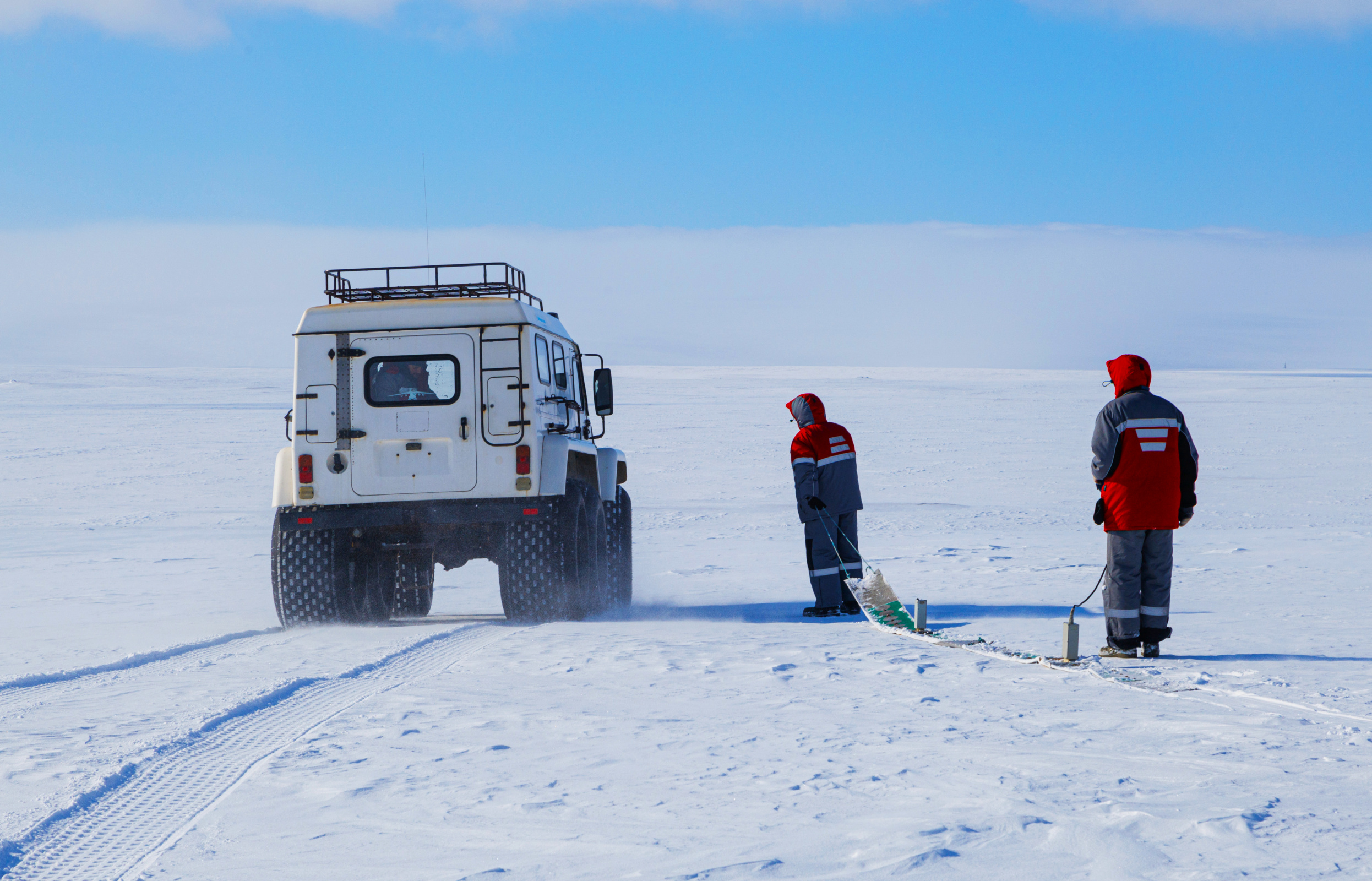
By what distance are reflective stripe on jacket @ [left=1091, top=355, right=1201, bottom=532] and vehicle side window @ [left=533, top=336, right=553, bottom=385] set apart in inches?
157

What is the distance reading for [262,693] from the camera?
5527 millimetres

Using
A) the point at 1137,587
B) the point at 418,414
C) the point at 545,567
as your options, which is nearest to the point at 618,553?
the point at 545,567

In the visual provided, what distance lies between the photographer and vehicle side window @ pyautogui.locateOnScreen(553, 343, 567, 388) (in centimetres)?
985

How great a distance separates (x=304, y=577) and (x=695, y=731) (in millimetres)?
4834

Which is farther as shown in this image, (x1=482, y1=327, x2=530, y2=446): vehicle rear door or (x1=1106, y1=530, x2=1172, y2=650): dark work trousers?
(x1=482, y1=327, x2=530, y2=446): vehicle rear door

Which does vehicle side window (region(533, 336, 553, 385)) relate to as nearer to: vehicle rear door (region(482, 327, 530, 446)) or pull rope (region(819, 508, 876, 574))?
vehicle rear door (region(482, 327, 530, 446))

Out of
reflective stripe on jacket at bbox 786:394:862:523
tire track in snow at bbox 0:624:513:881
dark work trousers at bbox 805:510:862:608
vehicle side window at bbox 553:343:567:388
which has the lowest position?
tire track in snow at bbox 0:624:513:881

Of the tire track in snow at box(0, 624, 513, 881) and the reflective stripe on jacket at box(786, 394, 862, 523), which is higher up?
the reflective stripe on jacket at box(786, 394, 862, 523)

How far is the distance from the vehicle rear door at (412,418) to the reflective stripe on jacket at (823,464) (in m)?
2.24

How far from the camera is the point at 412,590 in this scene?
1033 centimetres

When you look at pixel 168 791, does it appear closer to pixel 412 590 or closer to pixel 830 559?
pixel 830 559

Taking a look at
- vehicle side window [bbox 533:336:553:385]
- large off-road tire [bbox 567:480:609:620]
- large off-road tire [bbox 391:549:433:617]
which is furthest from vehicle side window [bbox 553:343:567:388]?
large off-road tire [bbox 391:549:433:617]

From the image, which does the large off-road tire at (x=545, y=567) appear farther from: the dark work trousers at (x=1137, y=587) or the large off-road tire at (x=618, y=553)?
the dark work trousers at (x=1137, y=587)

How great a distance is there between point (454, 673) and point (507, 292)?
13.9 ft
